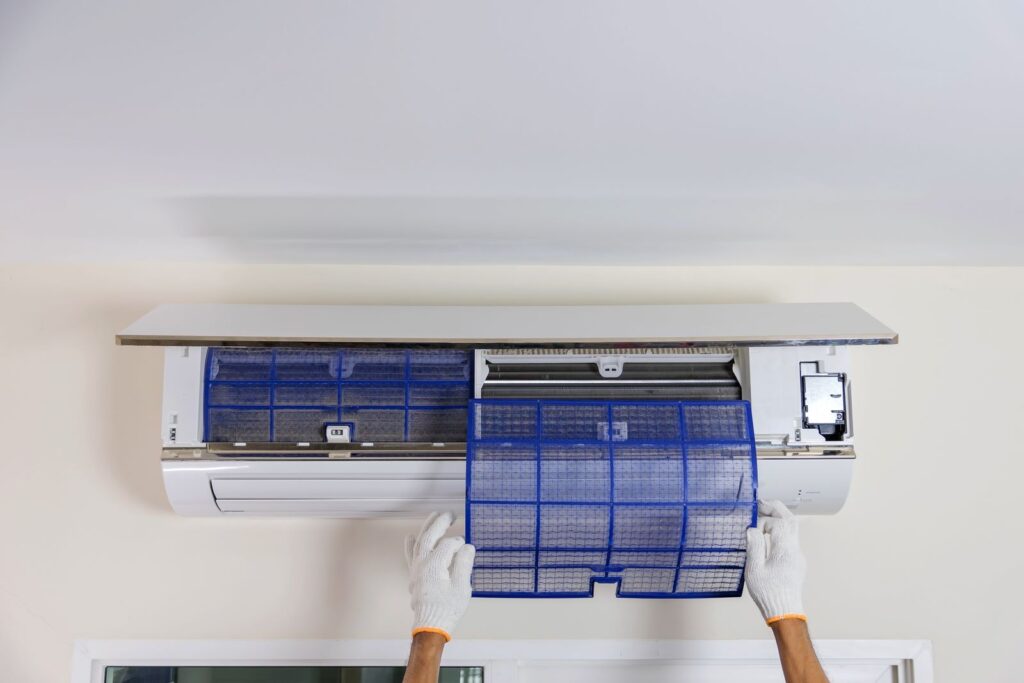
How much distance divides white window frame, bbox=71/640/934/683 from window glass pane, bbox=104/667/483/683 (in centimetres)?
3

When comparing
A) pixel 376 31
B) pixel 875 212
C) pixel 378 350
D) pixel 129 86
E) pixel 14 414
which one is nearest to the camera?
pixel 376 31

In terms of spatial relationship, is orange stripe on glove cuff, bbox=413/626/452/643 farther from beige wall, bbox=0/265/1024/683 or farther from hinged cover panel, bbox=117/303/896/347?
hinged cover panel, bbox=117/303/896/347

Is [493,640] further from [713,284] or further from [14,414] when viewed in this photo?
[14,414]

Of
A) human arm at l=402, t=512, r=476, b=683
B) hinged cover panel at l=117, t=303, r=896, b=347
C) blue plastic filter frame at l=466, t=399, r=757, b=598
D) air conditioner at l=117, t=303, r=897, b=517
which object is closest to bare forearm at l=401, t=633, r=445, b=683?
human arm at l=402, t=512, r=476, b=683

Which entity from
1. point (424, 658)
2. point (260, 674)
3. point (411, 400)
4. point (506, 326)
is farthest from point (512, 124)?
point (260, 674)

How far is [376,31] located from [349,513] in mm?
1025

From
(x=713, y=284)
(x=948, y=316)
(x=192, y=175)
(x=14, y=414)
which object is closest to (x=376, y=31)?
(x=192, y=175)

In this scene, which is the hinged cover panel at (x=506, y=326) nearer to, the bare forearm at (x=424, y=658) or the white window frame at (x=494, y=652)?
the bare forearm at (x=424, y=658)

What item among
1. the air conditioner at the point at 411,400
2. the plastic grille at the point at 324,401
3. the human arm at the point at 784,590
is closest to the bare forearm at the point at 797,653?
the human arm at the point at 784,590

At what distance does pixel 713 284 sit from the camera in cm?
162

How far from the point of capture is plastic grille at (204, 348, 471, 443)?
1417 millimetres

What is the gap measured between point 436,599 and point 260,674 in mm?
517

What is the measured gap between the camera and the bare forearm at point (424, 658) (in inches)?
52.6

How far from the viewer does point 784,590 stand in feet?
4.49
